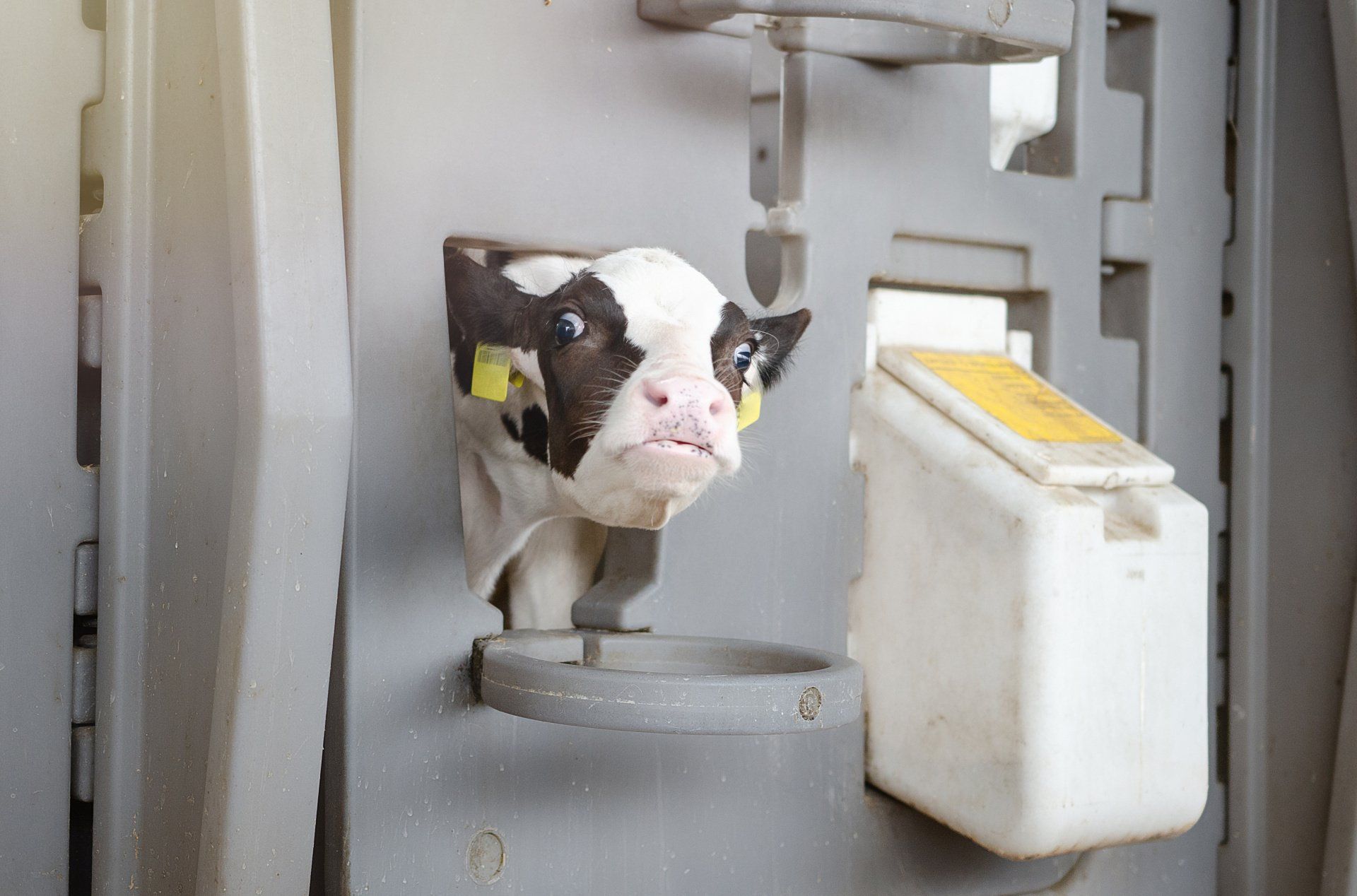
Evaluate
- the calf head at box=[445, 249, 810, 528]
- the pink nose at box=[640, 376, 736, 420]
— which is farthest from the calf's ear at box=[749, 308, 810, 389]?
the pink nose at box=[640, 376, 736, 420]

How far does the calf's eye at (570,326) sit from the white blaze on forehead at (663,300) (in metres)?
0.05

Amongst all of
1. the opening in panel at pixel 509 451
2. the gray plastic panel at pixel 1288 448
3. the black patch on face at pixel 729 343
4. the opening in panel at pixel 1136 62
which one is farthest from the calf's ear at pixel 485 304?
the gray plastic panel at pixel 1288 448

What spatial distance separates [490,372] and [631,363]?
269mm

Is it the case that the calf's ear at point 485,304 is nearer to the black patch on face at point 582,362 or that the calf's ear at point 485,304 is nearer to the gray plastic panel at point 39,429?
the black patch on face at point 582,362

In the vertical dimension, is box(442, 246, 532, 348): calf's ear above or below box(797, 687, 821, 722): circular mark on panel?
above

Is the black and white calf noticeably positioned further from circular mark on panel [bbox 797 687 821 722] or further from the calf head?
circular mark on panel [bbox 797 687 821 722]

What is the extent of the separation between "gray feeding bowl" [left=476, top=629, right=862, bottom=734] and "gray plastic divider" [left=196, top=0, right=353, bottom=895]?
216 millimetres

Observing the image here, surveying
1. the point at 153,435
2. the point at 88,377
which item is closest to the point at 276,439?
the point at 153,435

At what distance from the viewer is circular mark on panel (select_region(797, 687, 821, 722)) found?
1.38 m

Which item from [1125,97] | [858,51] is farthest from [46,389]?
[1125,97]

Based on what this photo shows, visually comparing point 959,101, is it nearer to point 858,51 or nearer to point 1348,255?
point 858,51

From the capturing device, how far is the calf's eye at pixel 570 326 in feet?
5.21

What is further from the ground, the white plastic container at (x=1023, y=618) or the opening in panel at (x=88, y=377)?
the opening in panel at (x=88, y=377)

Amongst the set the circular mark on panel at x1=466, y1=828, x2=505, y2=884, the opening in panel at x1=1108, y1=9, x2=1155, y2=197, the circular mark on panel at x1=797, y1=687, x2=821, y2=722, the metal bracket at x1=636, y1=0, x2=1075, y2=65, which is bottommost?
the circular mark on panel at x1=466, y1=828, x2=505, y2=884
